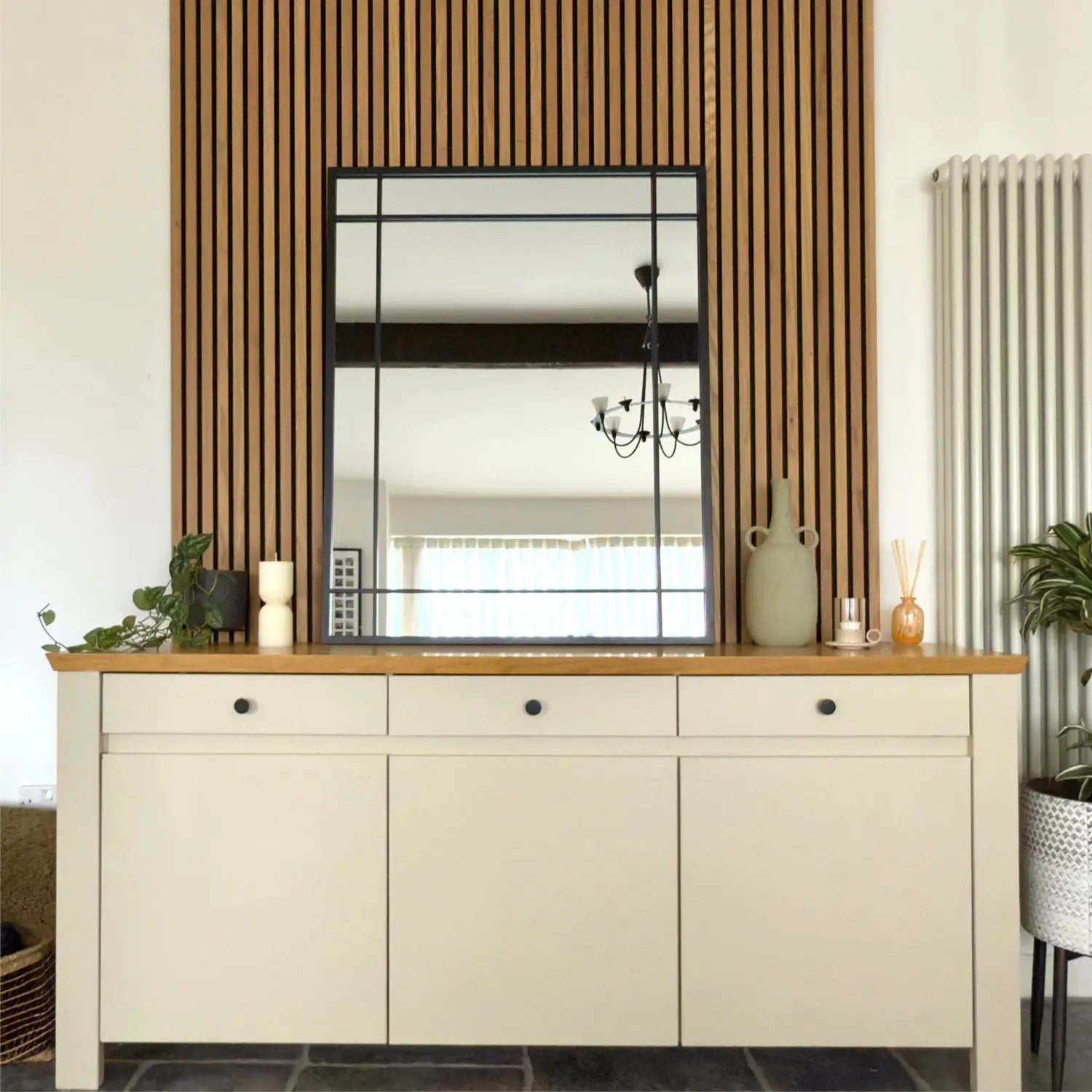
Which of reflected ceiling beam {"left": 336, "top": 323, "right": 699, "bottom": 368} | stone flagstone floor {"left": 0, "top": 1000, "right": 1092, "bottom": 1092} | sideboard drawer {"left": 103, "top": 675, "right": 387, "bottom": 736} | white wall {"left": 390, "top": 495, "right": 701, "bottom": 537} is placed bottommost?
stone flagstone floor {"left": 0, "top": 1000, "right": 1092, "bottom": 1092}

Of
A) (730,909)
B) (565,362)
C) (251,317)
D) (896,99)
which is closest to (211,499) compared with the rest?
(251,317)

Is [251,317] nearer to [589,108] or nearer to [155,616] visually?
[155,616]

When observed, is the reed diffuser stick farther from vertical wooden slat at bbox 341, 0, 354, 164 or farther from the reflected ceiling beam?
vertical wooden slat at bbox 341, 0, 354, 164

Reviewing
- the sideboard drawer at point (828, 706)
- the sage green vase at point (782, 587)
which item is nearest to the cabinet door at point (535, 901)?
the sideboard drawer at point (828, 706)

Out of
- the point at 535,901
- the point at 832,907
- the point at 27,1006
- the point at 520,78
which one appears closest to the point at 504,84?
the point at 520,78

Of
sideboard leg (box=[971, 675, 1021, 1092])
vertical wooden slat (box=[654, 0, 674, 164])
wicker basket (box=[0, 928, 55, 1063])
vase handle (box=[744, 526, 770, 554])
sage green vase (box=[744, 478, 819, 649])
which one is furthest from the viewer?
vertical wooden slat (box=[654, 0, 674, 164])

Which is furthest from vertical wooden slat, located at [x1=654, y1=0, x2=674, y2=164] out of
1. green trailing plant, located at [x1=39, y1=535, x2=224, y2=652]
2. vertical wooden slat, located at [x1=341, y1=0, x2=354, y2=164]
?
green trailing plant, located at [x1=39, y1=535, x2=224, y2=652]

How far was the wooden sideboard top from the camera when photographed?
207 centimetres

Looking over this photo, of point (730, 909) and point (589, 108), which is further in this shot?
point (589, 108)

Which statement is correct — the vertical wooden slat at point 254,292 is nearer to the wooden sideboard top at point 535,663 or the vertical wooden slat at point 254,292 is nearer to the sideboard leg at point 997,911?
the wooden sideboard top at point 535,663

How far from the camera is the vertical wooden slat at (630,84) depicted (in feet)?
8.59

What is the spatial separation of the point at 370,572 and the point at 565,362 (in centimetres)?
79

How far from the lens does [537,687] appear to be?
2.10m

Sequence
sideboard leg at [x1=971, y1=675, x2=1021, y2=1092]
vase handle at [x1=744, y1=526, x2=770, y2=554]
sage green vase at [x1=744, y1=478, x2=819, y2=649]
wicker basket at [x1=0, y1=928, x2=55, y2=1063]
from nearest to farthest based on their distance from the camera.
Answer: sideboard leg at [x1=971, y1=675, x2=1021, y2=1092] → wicker basket at [x1=0, y1=928, x2=55, y2=1063] → sage green vase at [x1=744, y1=478, x2=819, y2=649] → vase handle at [x1=744, y1=526, x2=770, y2=554]
